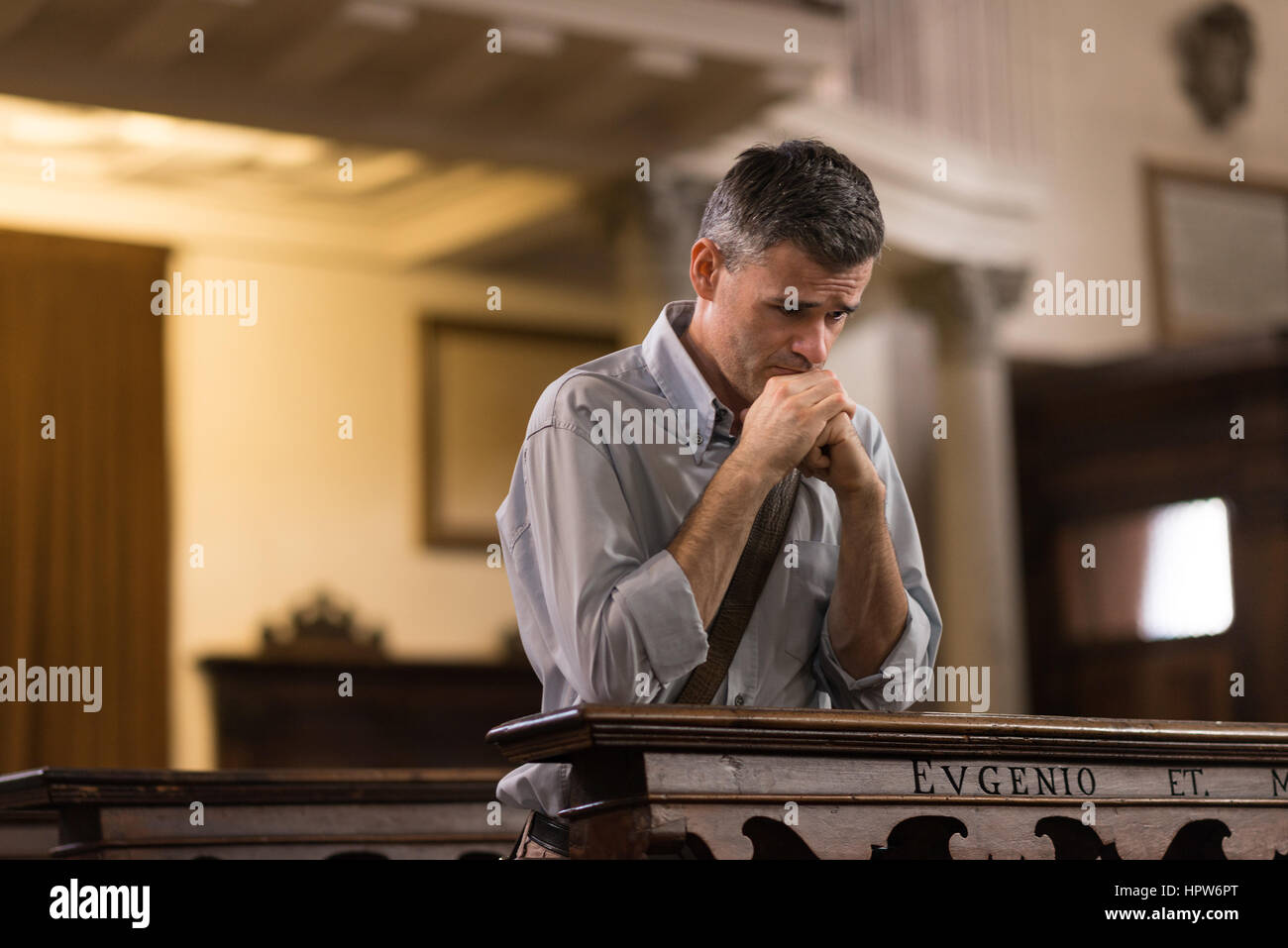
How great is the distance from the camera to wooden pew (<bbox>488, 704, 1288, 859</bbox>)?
188 cm

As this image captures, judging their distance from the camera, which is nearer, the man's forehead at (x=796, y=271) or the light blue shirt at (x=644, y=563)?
the light blue shirt at (x=644, y=563)

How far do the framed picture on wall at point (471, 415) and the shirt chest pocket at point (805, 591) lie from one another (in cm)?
750

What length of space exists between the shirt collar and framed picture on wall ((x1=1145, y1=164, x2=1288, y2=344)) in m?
10.2

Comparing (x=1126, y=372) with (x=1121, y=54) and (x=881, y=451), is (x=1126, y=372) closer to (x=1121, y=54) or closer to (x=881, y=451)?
(x=1121, y=54)

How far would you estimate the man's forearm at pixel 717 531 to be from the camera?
219 centimetres

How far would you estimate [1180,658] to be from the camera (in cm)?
1020

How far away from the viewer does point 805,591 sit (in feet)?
8.15

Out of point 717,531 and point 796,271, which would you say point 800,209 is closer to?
point 796,271

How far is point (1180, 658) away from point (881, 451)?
26.8 ft

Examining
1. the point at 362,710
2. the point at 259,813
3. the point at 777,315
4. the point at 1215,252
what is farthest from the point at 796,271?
the point at 1215,252

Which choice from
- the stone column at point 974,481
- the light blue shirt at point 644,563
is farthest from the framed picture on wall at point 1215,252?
the light blue shirt at point 644,563

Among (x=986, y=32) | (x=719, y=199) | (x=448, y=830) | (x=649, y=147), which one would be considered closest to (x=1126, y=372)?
(x=986, y=32)

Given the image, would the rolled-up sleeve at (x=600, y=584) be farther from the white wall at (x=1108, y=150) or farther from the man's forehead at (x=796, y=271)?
the white wall at (x=1108, y=150)

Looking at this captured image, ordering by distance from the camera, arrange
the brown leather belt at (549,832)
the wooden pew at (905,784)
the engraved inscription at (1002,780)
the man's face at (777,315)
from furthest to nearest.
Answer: the man's face at (777,315)
the brown leather belt at (549,832)
the engraved inscription at (1002,780)
the wooden pew at (905,784)
